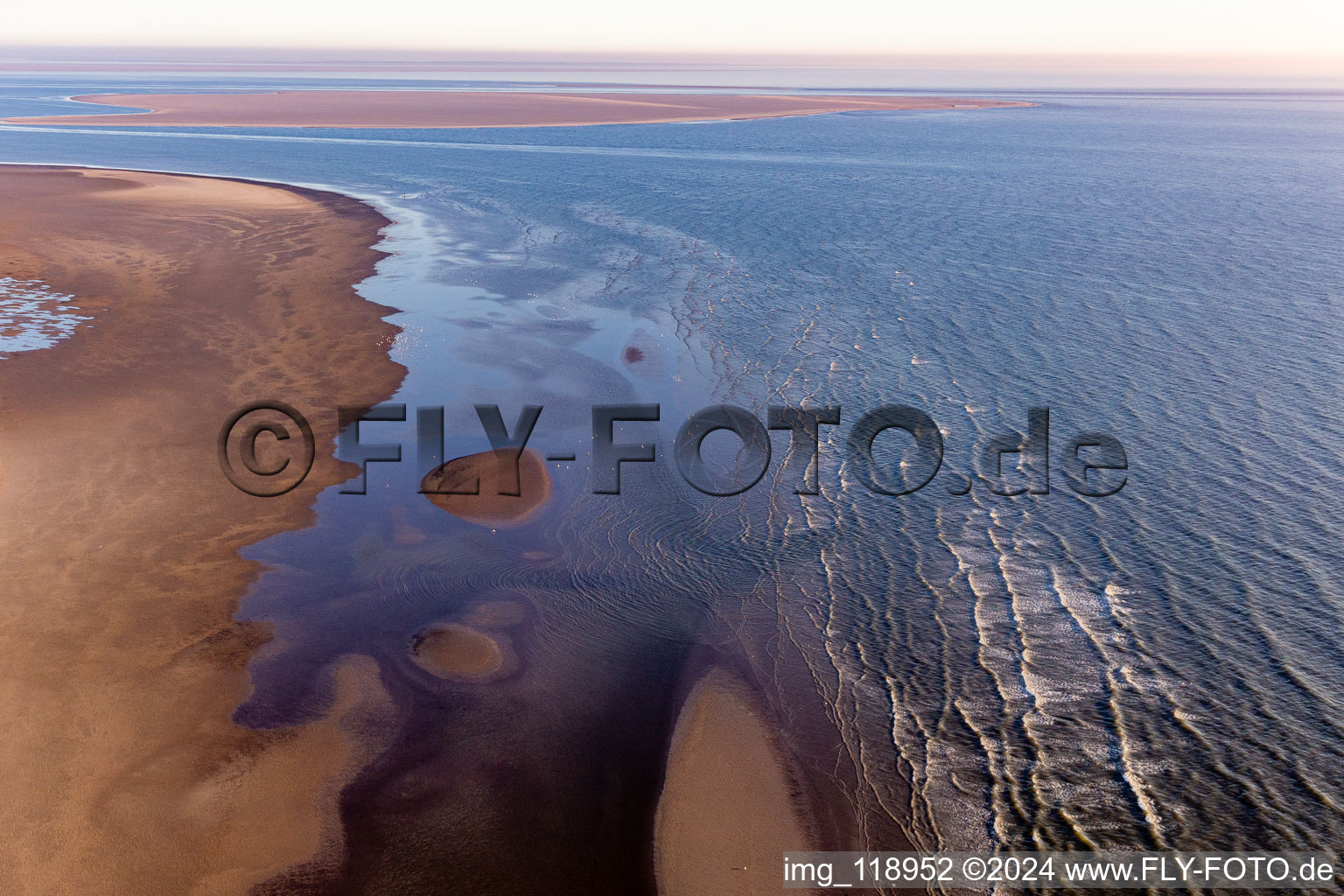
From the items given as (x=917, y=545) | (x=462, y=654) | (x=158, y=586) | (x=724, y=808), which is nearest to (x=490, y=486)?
(x=462, y=654)

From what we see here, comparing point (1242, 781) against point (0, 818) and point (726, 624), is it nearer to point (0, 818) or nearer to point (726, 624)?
point (726, 624)

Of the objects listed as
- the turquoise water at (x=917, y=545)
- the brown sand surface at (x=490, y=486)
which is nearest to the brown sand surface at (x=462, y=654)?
the turquoise water at (x=917, y=545)

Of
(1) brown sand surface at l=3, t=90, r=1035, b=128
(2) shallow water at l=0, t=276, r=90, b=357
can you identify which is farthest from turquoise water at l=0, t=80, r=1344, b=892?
(1) brown sand surface at l=3, t=90, r=1035, b=128

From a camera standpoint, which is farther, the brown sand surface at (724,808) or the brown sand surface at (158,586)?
the brown sand surface at (158,586)

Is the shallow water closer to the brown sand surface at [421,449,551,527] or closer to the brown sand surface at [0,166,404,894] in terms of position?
the brown sand surface at [0,166,404,894]

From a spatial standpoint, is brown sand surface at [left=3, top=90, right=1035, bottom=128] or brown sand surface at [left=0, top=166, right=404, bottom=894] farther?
brown sand surface at [left=3, top=90, right=1035, bottom=128]

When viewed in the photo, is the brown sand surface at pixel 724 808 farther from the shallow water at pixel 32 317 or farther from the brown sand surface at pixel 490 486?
the shallow water at pixel 32 317
